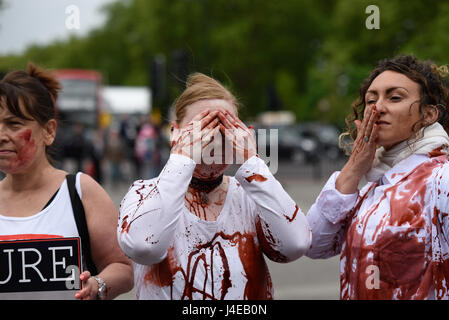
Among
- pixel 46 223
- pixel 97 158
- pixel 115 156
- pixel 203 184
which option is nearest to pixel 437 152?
pixel 203 184

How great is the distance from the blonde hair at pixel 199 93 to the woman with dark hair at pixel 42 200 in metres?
0.48

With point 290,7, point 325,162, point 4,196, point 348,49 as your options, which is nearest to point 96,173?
point 348,49

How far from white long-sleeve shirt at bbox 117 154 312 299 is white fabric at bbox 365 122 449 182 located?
0.40 m

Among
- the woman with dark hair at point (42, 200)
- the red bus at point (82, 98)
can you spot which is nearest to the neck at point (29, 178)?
the woman with dark hair at point (42, 200)

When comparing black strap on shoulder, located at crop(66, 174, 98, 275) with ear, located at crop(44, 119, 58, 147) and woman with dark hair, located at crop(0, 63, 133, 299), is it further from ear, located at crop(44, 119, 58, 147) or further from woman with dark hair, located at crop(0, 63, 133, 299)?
ear, located at crop(44, 119, 58, 147)

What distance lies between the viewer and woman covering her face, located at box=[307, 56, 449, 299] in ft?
7.00

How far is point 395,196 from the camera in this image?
2.22 meters

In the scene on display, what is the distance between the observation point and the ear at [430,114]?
92.0 inches

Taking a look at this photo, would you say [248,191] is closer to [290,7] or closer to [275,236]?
[275,236]

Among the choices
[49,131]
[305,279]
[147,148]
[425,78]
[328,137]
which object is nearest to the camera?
[425,78]

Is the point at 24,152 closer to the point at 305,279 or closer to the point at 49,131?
the point at 49,131

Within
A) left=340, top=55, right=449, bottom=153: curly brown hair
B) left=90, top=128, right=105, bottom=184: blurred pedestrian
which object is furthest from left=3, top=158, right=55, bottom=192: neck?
left=90, top=128, right=105, bottom=184: blurred pedestrian

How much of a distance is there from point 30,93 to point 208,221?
0.91 m
